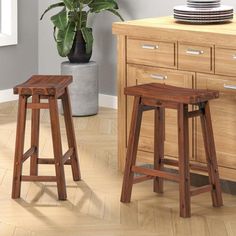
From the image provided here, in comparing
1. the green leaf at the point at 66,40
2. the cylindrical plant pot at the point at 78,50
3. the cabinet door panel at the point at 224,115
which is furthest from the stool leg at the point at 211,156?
the cylindrical plant pot at the point at 78,50

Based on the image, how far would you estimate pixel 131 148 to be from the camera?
468 cm

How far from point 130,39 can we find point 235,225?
1.35 metres

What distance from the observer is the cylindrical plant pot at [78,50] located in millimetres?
6867

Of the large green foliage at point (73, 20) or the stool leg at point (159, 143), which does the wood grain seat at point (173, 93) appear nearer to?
the stool leg at point (159, 143)

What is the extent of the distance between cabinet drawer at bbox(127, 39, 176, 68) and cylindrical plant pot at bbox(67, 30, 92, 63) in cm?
179

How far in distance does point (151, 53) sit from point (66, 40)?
71.8 inches

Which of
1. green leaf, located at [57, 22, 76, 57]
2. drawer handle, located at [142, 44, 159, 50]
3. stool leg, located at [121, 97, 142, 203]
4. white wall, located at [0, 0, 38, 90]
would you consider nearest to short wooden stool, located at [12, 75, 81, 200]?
stool leg, located at [121, 97, 142, 203]

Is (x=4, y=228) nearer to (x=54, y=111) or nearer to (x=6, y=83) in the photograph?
(x=54, y=111)

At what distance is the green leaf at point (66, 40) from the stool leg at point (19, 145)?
204 cm

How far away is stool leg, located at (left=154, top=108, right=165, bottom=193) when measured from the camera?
482cm

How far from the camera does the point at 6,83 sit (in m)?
7.54

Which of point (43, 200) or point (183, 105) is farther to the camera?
point (43, 200)

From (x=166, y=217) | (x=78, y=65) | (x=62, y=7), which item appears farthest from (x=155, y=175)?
(x=62, y=7)

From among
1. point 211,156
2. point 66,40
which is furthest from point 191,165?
point 66,40
